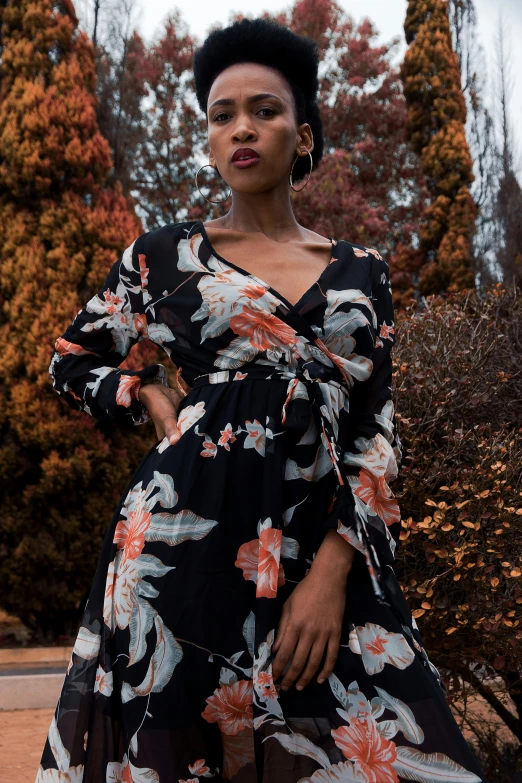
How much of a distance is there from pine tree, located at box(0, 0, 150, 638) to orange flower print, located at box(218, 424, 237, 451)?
4.81 m

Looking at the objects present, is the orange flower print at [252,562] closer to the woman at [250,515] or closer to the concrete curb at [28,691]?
the woman at [250,515]

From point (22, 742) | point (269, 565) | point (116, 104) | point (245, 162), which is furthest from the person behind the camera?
point (116, 104)

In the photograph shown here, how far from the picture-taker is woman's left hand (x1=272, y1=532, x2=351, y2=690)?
1.59m

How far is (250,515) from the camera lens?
1714 millimetres

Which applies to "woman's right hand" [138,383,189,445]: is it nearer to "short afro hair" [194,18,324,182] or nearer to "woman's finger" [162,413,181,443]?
"woman's finger" [162,413,181,443]

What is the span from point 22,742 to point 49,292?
3.44 m

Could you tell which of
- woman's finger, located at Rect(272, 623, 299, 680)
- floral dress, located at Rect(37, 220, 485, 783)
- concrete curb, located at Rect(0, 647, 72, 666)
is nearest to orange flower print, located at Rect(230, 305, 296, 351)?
floral dress, located at Rect(37, 220, 485, 783)

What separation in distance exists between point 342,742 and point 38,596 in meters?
5.34

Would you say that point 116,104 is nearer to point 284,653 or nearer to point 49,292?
point 49,292

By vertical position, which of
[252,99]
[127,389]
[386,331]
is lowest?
[127,389]

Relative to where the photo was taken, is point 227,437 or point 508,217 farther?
point 508,217

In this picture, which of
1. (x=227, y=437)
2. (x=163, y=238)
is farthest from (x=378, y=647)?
(x=163, y=238)

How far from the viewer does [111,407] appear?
76.4 inches

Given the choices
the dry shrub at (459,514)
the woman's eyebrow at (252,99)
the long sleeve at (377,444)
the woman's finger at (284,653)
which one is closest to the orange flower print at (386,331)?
the long sleeve at (377,444)
